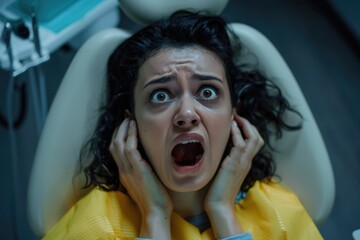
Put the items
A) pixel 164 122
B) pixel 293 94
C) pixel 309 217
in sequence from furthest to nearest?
pixel 293 94 → pixel 309 217 → pixel 164 122

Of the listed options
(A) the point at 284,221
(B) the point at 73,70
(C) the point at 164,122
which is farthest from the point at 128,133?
(A) the point at 284,221

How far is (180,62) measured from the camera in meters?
1.03

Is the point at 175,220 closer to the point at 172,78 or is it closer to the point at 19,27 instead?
the point at 172,78

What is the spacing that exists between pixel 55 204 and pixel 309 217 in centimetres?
67

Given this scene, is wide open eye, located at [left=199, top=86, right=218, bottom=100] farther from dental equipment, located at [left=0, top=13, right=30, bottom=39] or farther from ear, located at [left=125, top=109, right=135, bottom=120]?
dental equipment, located at [left=0, top=13, right=30, bottom=39]

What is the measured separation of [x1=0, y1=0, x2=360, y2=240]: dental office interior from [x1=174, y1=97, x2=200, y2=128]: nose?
348 millimetres

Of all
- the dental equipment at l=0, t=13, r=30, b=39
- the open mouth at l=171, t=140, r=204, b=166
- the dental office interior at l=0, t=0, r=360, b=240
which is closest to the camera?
the open mouth at l=171, t=140, r=204, b=166

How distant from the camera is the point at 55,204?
117 centimetres

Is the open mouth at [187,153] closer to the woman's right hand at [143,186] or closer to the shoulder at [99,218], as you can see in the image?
the woman's right hand at [143,186]

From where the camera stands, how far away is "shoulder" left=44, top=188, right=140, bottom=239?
3.43 feet

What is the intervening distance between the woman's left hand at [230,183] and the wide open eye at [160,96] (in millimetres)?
212

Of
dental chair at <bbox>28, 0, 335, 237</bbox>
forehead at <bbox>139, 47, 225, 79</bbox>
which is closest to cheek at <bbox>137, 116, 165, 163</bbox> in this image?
forehead at <bbox>139, 47, 225, 79</bbox>

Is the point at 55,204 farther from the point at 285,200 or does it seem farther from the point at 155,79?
the point at 285,200

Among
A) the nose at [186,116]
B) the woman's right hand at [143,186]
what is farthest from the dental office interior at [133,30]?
the nose at [186,116]
